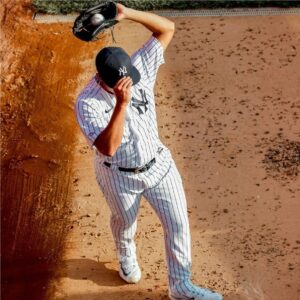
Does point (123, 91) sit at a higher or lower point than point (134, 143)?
higher

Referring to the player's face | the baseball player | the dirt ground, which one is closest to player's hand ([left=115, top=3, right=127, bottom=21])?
the baseball player

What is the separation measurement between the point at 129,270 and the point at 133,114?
137 centimetres

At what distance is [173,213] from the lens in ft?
14.8

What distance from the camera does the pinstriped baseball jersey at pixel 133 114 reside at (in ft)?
13.7

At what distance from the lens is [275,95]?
6.66 metres

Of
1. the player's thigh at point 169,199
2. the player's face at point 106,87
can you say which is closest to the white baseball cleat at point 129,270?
the player's thigh at point 169,199

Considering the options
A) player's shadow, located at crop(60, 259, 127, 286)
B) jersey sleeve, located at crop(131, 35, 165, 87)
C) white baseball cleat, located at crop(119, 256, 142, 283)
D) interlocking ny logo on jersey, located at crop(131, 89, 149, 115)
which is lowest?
player's shadow, located at crop(60, 259, 127, 286)

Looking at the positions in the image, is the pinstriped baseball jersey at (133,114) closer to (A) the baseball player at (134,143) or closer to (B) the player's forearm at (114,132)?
(A) the baseball player at (134,143)

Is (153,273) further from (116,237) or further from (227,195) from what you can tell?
(227,195)

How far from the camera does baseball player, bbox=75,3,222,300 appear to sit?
410cm

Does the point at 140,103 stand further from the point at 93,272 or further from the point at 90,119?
the point at 93,272

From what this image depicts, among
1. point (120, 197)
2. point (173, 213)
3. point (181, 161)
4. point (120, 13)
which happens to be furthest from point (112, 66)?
point (181, 161)

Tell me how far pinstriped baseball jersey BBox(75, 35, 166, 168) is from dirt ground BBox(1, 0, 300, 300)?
1.28 m

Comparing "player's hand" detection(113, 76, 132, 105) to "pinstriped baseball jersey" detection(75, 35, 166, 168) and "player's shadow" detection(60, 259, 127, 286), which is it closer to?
"pinstriped baseball jersey" detection(75, 35, 166, 168)
